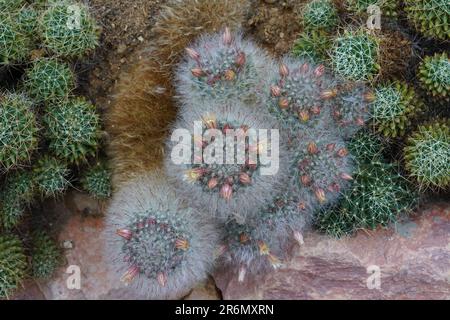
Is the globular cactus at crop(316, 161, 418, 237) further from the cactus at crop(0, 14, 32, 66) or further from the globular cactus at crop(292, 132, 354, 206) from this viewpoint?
the cactus at crop(0, 14, 32, 66)

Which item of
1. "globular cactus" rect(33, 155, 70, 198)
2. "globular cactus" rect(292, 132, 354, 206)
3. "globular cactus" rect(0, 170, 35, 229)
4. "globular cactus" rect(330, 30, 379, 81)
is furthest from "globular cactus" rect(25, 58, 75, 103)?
"globular cactus" rect(330, 30, 379, 81)

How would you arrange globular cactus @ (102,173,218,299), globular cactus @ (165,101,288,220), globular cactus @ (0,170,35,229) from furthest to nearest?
1. globular cactus @ (0,170,35,229)
2. globular cactus @ (102,173,218,299)
3. globular cactus @ (165,101,288,220)

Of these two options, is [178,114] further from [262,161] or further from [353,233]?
[353,233]

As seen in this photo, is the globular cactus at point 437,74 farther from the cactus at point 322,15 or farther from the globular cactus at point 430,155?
the cactus at point 322,15

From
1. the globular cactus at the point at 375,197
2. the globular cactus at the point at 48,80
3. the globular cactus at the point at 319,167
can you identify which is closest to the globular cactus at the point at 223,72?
the globular cactus at the point at 319,167

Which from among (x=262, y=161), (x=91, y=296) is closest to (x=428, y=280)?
(x=262, y=161)
